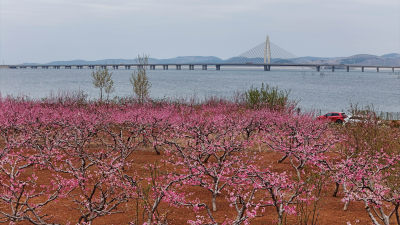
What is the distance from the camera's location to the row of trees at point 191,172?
848cm

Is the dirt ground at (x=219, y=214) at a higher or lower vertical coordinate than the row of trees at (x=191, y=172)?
lower

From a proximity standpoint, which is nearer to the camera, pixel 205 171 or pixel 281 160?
pixel 205 171

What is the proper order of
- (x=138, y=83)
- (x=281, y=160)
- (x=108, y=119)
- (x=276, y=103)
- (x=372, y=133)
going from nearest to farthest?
(x=372, y=133) → (x=281, y=160) → (x=108, y=119) → (x=276, y=103) → (x=138, y=83)

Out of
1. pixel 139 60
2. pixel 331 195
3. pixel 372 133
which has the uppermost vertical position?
pixel 139 60

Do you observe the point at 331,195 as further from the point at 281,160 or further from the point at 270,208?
the point at 281,160

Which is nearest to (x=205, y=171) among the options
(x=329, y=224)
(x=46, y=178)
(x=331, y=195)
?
(x=329, y=224)

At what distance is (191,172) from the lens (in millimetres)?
9797

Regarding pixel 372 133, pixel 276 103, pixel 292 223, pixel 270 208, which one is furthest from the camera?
pixel 276 103

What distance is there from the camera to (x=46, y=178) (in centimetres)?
1502

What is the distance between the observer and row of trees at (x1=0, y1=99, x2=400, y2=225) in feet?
27.8

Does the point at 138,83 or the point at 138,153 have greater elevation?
the point at 138,83

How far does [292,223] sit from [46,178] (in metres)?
9.41

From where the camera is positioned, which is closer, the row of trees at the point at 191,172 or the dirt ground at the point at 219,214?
the row of trees at the point at 191,172

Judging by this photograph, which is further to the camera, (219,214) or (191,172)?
(219,214)
